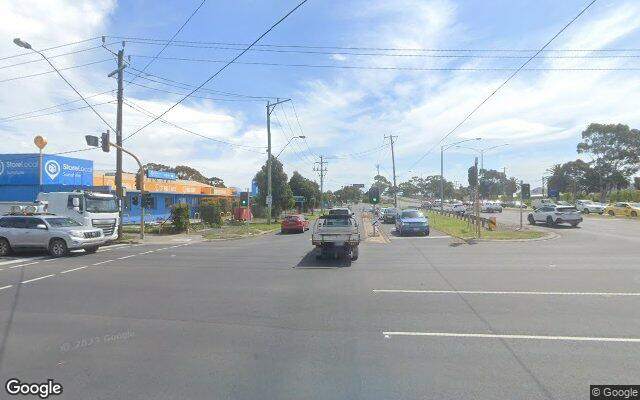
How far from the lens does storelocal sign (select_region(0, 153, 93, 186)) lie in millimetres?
34938

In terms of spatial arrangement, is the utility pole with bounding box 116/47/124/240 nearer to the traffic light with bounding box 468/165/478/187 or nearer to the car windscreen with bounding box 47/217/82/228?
the car windscreen with bounding box 47/217/82/228

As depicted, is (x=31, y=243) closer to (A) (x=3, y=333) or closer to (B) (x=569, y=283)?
(A) (x=3, y=333)

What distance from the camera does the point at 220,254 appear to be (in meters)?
18.5

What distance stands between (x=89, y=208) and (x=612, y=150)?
7974cm

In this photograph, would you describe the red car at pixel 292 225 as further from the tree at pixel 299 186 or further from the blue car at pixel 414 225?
the tree at pixel 299 186

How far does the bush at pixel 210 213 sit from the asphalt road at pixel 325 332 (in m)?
24.8

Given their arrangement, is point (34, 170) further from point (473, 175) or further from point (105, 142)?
point (473, 175)

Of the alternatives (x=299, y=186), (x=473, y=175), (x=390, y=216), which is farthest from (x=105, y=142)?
(x=299, y=186)

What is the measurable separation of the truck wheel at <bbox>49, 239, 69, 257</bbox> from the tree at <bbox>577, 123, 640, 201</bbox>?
266 feet

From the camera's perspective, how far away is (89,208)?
22.3 metres

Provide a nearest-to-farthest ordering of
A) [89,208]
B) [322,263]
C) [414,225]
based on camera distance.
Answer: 1. [322,263]
2. [89,208]
3. [414,225]

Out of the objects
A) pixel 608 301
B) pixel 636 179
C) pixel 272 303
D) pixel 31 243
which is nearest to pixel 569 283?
pixel 608 301

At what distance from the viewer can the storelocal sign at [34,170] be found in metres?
34.9

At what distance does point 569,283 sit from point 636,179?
104 m
